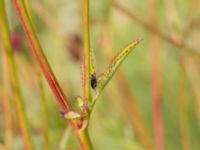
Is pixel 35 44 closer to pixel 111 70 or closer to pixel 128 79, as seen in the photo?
pixel 111 70

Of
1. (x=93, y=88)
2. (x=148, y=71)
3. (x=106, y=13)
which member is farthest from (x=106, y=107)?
(x=93, y=88)

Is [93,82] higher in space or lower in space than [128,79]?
higher

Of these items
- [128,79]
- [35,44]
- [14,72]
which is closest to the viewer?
[35,44]

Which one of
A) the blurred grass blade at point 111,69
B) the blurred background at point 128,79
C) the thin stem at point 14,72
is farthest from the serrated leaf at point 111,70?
the blurred background at point 128,79

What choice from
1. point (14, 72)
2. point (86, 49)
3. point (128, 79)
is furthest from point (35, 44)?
point (128, 79)

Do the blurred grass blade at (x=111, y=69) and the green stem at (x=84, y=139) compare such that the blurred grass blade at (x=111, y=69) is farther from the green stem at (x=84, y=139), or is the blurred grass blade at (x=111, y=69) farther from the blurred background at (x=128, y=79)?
the blurred background at (x=128, y=79)

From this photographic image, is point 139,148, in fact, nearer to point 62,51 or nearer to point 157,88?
point 157,88

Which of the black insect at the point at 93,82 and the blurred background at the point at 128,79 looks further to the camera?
the blurred background at the point at 128,79

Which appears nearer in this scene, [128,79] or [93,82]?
[93,82]

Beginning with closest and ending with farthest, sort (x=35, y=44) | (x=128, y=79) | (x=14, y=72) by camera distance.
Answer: (x=35, y=44) < (x=14, y=72) < (x=128, y=79)
